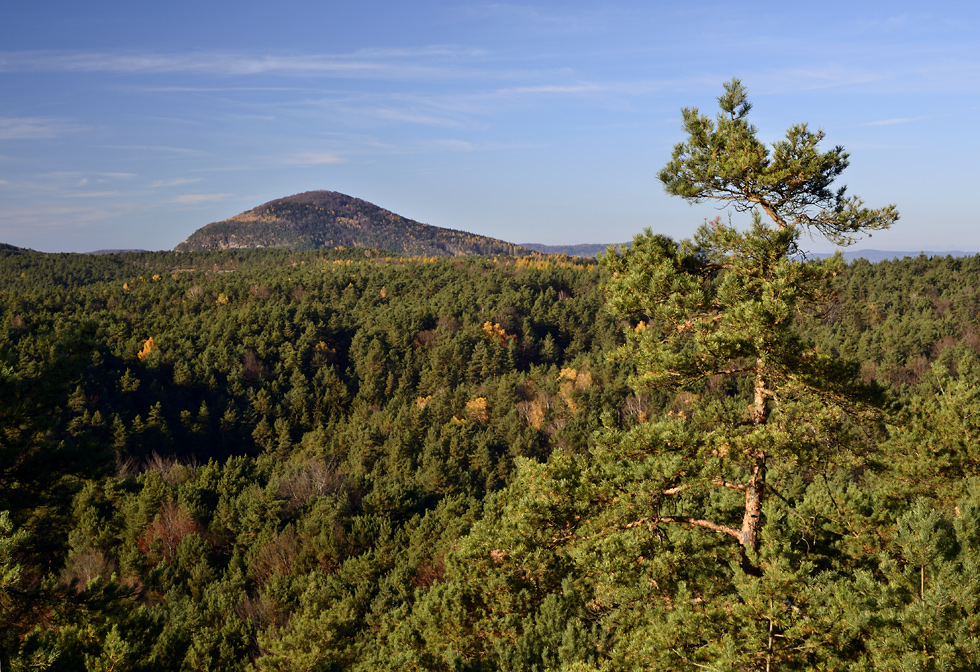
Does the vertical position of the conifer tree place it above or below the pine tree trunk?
above

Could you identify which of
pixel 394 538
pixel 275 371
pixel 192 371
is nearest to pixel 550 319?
pixel 275 371

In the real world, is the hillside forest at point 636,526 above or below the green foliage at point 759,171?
below

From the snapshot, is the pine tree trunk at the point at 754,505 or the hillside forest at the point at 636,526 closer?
the hillside forest at the point at 636,526

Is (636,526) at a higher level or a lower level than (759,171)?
lower

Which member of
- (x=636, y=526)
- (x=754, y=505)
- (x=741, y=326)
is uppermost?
(x=741, y=326)

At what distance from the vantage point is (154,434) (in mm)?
62312

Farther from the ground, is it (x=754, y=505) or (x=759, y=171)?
(x=759, y=171)

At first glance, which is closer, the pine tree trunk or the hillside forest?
the hillside forest

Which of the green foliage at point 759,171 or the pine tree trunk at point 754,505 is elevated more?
the green foliage at point 759,171

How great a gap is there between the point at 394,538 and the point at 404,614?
1325cm

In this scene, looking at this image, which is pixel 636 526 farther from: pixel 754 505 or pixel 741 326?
pixel 741 326

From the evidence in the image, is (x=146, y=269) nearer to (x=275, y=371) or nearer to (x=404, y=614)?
(x=275, y=371)

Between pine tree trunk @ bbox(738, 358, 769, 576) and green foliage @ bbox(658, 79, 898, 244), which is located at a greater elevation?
green foliage @ bbox(658, 79, 898, 244)

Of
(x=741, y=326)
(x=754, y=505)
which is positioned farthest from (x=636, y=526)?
(x=741, y=326)
